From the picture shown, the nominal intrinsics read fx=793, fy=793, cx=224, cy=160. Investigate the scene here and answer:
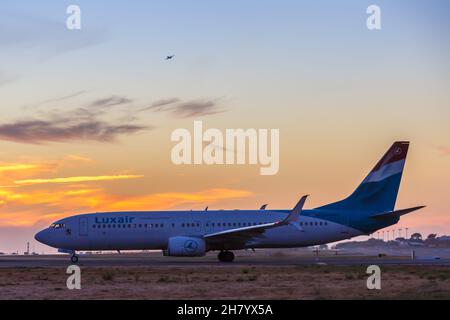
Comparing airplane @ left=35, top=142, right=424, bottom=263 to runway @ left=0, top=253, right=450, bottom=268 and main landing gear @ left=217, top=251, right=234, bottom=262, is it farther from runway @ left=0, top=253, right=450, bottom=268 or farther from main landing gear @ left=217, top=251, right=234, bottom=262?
runway @ left=0, top=253, right=450, bottom=268

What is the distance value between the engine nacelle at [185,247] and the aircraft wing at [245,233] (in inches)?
41.3

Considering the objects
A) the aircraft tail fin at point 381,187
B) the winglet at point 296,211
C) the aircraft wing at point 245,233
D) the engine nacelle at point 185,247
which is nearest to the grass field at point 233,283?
the winglet at point 296,211

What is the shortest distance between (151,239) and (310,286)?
24162mm

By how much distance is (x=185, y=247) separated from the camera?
48781 mm

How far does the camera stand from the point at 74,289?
28.5 meters

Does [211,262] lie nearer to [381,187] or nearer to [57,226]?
[57,226]

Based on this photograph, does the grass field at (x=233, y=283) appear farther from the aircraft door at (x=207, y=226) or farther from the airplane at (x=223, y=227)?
the aircraft door at (x=207, y=226)

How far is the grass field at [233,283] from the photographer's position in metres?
25.7

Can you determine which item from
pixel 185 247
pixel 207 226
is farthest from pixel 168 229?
pixel 185 247

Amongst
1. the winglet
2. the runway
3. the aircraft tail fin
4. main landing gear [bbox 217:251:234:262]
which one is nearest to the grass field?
the runway

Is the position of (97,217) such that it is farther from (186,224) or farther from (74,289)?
(74,289)

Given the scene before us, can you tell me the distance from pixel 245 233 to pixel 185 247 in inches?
151
